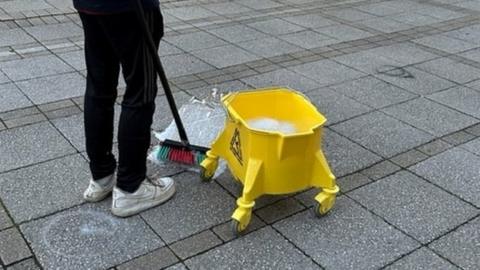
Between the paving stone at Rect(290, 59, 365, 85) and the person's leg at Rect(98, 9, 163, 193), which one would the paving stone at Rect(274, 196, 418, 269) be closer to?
the person's leg at Rect(98, 9, 163, 193)

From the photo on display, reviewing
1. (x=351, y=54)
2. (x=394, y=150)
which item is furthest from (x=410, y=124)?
(x=351, y=54)

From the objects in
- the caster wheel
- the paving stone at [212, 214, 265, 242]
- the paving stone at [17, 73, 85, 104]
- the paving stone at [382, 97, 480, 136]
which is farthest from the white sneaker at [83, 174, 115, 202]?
the paving stone at [382, 97, 480, 136]

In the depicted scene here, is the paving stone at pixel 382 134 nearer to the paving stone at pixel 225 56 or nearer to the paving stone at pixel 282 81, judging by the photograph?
the paving stone at pixel 282 81

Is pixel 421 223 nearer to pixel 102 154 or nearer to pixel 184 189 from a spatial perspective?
pixel 184 189

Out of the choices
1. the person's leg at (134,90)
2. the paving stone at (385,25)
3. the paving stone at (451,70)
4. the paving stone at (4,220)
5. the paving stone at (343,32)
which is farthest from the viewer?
the paving stone at (385,25)

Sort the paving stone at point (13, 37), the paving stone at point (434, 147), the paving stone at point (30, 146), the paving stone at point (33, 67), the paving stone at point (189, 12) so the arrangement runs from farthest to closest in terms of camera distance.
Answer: the paving stone at point (189, 12) < the paving stone at point (13, 37) < the paving stone at point (33, 67) < the paving stone at point (434, 147) < the paving stone at point (30, 146)

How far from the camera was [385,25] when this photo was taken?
19.7ft

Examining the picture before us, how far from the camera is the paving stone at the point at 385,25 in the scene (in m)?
5.86

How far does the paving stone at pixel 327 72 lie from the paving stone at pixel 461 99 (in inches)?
26.5

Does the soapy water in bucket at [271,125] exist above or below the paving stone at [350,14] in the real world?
above

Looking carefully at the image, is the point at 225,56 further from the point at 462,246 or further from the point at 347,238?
the point at 462,246

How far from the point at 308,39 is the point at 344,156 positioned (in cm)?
238

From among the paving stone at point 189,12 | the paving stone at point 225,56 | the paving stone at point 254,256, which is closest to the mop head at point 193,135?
the paving stone at point 254,256

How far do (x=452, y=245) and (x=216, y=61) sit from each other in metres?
2.71
